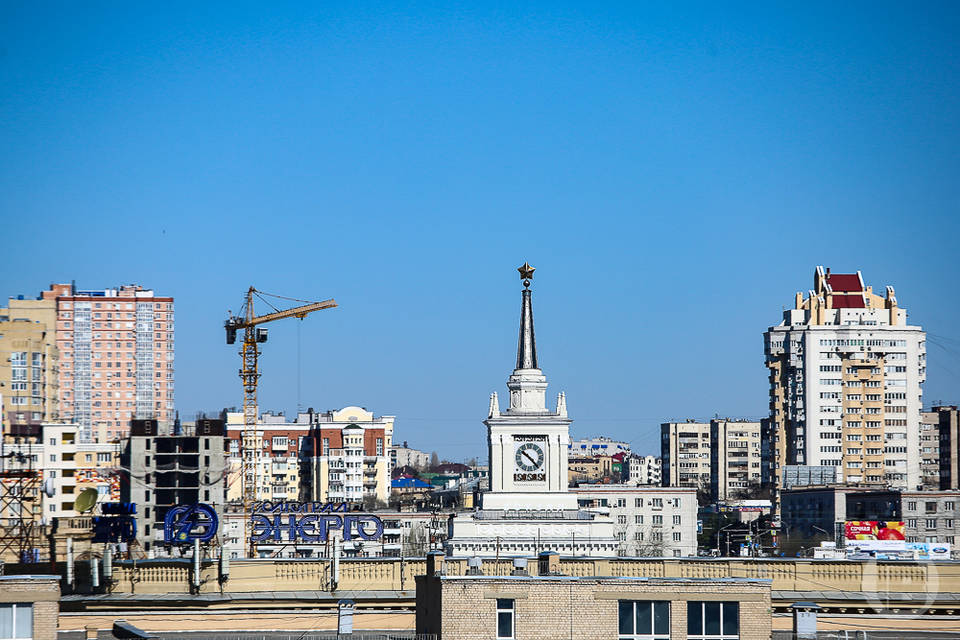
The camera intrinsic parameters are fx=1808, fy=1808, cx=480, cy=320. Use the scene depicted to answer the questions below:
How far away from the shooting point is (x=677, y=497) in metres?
175

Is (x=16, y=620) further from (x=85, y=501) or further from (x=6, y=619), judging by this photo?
(x=85, y=501)

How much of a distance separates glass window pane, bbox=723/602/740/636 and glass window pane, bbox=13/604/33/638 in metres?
15.8

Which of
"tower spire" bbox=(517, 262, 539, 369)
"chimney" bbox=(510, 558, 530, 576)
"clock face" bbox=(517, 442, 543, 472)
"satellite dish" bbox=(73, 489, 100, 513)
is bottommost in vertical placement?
"satellite dish" bbox=(73, 489, 100, 513)

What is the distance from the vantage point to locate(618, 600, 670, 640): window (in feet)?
139

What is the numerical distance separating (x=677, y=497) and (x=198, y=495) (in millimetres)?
47022

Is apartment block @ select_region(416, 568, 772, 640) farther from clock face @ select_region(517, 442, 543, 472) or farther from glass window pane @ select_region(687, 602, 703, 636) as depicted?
clock face @ select_region(517, 442, 543, 472)

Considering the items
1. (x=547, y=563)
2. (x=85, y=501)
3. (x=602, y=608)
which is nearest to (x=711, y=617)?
(x=602, y=608)

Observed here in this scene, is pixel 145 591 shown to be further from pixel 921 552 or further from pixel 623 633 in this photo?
pixel 921 552

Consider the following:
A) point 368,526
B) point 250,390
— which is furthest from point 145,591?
point 250,390

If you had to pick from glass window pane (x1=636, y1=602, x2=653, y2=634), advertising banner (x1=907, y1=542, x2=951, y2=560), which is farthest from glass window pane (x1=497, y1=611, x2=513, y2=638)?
advertising banner (x1=907, y1=542, x2=951, y2=560)

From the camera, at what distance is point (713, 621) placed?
138 ft

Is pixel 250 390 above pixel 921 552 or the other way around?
above

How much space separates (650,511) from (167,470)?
156ft

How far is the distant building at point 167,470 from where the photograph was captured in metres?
156
